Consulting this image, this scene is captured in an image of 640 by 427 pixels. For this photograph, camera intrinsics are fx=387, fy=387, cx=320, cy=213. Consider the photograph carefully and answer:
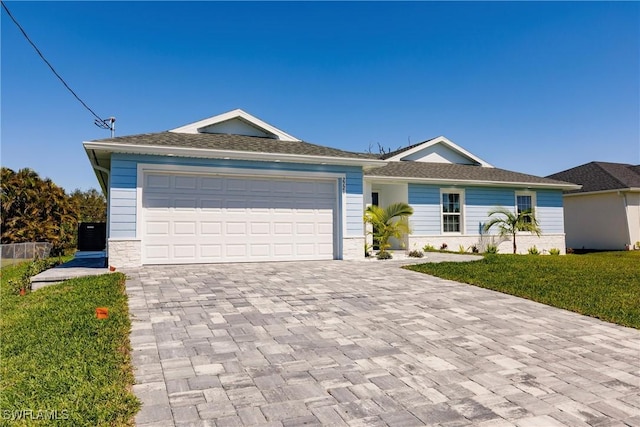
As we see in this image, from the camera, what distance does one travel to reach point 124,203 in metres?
9.48

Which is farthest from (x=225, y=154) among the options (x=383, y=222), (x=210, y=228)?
(x=383, y=222)

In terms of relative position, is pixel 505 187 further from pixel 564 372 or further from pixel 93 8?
pixel 93 8

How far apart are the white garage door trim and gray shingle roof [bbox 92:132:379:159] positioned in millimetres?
564

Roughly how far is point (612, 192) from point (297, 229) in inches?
677

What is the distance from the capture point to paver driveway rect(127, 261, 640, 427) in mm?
2715

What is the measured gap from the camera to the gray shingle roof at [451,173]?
50.1ft

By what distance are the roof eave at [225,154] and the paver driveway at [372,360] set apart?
413 cm

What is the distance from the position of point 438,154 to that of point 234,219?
464 inches

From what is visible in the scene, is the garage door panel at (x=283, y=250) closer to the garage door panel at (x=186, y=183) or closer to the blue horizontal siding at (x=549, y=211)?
the garage door panel at (x=186, y=183)

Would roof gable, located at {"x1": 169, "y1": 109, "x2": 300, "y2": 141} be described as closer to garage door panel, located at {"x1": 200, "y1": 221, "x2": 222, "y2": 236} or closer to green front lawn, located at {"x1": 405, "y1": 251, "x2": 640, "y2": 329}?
garage door panel, located at {"x1": 200, "y1": 221, "x2": 222, "y2": 236}

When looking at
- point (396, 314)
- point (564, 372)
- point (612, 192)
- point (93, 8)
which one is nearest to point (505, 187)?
point (612, 192)

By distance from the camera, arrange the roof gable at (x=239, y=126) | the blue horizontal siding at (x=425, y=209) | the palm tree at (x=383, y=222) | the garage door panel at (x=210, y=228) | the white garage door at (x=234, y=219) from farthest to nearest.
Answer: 1. the blue horizontal siding at (x=425, y=209)
2. the roof gable at (x=239, y=126)
3. the palm tree at (x=383, y=222)
4. the garage door panel at (x=210, y=228)
5. the white garage door at (x=234, y=219)

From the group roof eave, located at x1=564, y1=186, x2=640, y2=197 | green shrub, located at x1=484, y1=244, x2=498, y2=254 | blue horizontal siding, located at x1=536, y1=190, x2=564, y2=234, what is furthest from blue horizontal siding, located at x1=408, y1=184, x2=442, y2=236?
roof eave, located at x1=564, y1=186, x2=640, y2=197

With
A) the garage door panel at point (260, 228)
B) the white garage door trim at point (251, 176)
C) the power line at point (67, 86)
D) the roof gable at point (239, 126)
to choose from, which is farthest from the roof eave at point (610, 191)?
the power line at point (67, 86)
